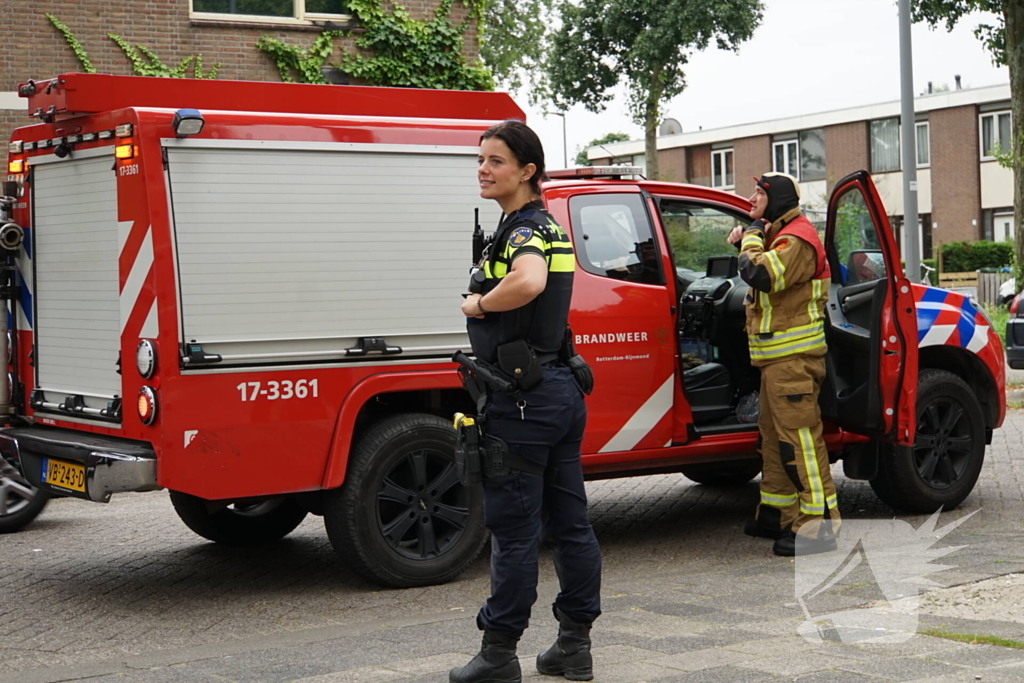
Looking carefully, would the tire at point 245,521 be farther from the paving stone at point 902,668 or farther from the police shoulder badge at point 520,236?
the paving stone at point 902,668

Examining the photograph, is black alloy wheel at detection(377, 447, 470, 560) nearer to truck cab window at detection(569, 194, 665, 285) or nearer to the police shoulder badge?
truck cab window at detection(569, 194, 665, 285)

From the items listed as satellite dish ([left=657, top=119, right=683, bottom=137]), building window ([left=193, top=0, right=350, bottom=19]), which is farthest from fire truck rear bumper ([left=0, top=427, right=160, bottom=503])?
satellite dish ([left=657, top=119, right=683, bottom=137])

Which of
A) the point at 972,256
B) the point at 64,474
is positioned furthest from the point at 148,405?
the point at 972,256

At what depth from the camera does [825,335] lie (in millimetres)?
7359

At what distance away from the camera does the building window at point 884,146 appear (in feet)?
169

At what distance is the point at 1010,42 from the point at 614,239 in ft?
49.5

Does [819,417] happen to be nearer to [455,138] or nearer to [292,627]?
[455,138]

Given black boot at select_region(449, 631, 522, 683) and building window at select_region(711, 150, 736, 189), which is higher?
building window at select_region(711, 150, 736, 189)

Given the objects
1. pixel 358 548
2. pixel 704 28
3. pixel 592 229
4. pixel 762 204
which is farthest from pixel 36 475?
pixel 704 28

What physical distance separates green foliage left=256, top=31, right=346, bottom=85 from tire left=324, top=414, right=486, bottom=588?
10.4 meters

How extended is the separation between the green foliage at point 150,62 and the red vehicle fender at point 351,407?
33.0 ft

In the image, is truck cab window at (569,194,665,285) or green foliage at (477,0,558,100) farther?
green foliage at (477,0,558,100)

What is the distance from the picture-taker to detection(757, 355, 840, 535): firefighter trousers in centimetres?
697

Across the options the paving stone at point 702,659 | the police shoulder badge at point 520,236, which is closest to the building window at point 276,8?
the police shoulder badge at point 520,236
